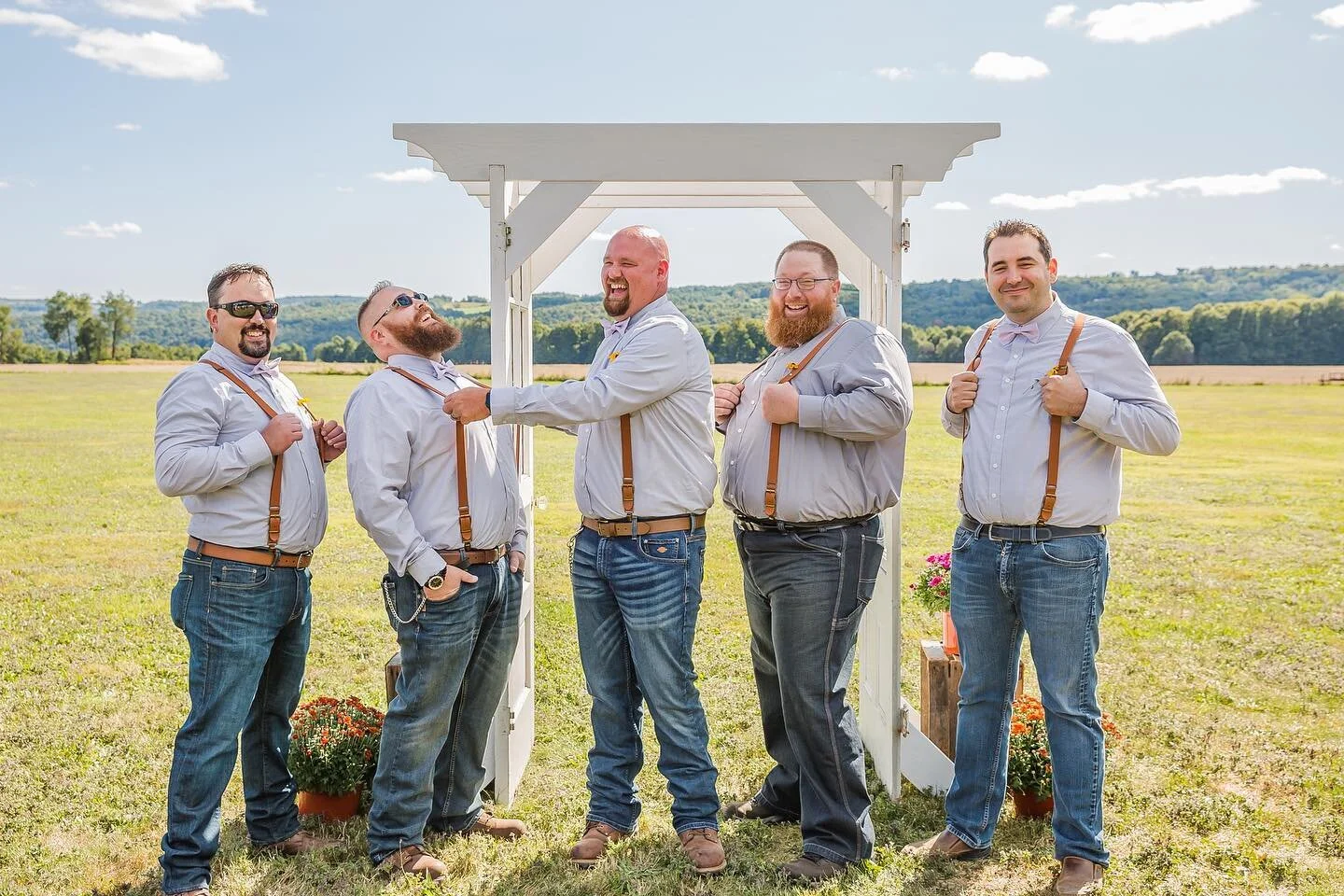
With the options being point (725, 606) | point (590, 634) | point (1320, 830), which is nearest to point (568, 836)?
point (590, 634)

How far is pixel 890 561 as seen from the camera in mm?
4508

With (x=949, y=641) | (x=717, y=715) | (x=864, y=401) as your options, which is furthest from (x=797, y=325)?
(x=717, y=715)

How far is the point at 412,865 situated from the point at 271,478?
1.49 m

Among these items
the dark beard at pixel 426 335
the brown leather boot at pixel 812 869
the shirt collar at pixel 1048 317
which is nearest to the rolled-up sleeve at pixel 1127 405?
the shirt collar at pixel 1048 317

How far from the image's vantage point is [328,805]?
4254mm

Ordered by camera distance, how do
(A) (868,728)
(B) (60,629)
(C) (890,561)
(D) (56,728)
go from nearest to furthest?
(C) (890,561) < (A) (868,728) < (D) (56,728) < (B) (60,629)

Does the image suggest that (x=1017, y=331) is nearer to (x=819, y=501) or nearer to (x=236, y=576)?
(x=819, y=501)

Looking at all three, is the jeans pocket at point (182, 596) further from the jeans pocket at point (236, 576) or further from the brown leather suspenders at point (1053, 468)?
the brown leather suspenders at point (1053, 468)

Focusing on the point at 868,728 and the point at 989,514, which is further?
the point at 868,728

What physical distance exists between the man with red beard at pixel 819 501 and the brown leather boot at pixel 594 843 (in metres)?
0.68

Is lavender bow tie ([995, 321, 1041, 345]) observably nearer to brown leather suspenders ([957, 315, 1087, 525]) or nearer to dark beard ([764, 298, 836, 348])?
brown leather suspenders ([957, 315, 1087, 525])

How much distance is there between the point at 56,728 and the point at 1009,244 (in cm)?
558

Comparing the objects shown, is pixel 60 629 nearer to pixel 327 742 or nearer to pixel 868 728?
pixel 327 742

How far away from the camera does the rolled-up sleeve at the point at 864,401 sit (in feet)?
11.7
